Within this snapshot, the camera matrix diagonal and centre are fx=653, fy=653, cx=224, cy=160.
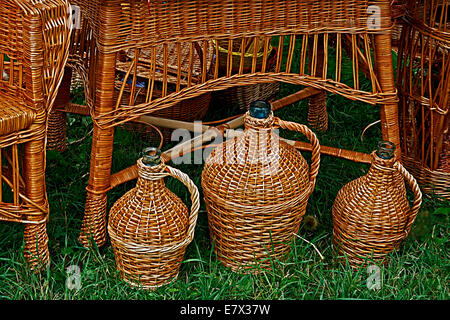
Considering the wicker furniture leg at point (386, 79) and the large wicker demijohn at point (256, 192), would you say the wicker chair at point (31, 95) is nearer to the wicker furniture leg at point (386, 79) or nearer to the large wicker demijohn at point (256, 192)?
the large wicker demijohn at point (256, 192)

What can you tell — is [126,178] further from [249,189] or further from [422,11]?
[422,11]

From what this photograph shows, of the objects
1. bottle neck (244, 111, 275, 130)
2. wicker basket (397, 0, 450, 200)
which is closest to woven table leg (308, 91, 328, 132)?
wicker basket (397, 0, 450, 200)

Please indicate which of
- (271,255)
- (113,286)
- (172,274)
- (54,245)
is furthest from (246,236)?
(54,245)

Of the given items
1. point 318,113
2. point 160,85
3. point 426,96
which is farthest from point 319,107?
point 160,85

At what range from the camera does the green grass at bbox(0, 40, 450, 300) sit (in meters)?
1.98

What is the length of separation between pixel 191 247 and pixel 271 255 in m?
0.28

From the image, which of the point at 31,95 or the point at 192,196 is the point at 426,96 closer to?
the point at 192,196

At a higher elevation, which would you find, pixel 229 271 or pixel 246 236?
pixel 246 236

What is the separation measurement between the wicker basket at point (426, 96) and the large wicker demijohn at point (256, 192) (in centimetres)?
62

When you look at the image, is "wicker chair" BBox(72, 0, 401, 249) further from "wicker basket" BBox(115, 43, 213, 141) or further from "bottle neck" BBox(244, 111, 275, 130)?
"wicker basket" BBox(115, 43, 213, 141)

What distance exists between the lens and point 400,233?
2.07m

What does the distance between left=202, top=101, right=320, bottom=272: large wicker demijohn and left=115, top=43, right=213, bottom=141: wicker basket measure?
573 millimetres

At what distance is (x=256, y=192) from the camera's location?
194cm

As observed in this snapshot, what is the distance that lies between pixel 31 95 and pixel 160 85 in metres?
0.94
